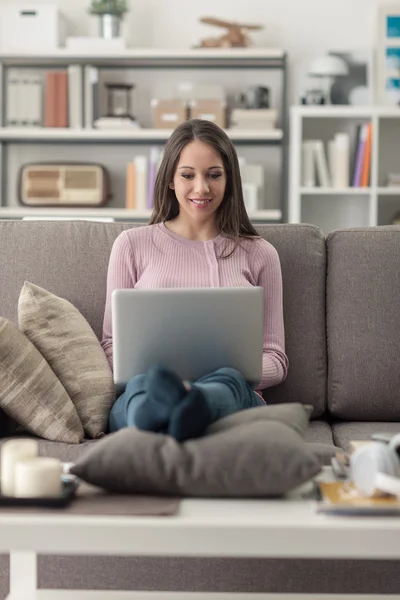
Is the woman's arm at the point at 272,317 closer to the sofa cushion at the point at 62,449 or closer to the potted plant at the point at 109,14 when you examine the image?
the sofa cushion at the point at 62,449

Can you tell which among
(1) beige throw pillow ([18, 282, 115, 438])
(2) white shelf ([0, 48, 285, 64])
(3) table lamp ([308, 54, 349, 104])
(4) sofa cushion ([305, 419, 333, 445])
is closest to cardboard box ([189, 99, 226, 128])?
(2) white shelf ([0, 48, 285, 64])

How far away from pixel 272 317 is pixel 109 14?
3.07 metres

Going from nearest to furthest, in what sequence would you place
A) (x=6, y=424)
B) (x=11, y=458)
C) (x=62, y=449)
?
(x=11, y=458) < (x=62, y=449) < (x=6, y=424)

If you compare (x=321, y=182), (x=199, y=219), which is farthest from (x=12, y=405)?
(x=321, y=182)

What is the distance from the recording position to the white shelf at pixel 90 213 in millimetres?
4691

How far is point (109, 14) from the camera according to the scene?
470 centimetres

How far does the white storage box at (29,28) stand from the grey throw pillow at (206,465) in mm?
3863

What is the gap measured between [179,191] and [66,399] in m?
0.63

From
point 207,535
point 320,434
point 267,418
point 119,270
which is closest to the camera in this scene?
point 207,535

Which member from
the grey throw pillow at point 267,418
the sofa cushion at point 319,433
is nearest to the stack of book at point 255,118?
the sofa cushion at point 319,433

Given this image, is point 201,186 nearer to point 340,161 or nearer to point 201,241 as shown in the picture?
point 201,241

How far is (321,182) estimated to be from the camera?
15.5 ft

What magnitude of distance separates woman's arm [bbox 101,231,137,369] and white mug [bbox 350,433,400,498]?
1.01 m

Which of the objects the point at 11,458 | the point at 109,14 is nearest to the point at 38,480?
the point at 11,458
